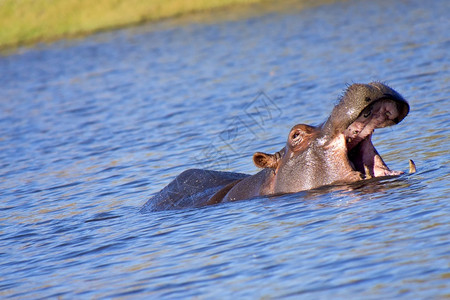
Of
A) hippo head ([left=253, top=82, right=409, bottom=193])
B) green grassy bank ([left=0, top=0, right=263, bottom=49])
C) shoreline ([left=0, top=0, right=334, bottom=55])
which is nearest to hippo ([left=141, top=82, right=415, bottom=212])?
hippo head ([left=253, top=82, right=409, bottom=193])

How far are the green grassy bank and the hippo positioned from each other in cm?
2804

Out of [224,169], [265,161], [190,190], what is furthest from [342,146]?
[224,169]

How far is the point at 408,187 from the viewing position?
8234 millimetres

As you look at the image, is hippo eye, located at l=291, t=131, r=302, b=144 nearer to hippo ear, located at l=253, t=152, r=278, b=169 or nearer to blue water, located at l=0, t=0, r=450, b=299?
hippo ear, located at l=253, t=152, r=278, b=169

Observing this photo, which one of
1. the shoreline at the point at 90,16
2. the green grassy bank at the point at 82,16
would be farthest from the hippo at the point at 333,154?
the green grassy bank at the point at 82,16

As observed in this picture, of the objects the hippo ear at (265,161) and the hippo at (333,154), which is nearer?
the hippo at (333,154)

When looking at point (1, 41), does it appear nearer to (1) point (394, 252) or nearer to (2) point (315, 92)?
(2) point (315, 92)

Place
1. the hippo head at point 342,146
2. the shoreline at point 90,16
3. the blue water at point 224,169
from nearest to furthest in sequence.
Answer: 1. the blue water at point 224,169
2. the hippo head at point 342,146
3. the shoreline at point 90,16

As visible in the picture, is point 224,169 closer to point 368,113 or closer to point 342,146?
point 342,146

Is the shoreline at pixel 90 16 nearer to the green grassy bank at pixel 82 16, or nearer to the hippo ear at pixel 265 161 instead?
the green grassy bank at pixel 82 16

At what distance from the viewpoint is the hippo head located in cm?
786

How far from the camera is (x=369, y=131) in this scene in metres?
8.12

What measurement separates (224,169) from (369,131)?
378cm

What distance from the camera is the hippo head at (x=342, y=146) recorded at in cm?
786
